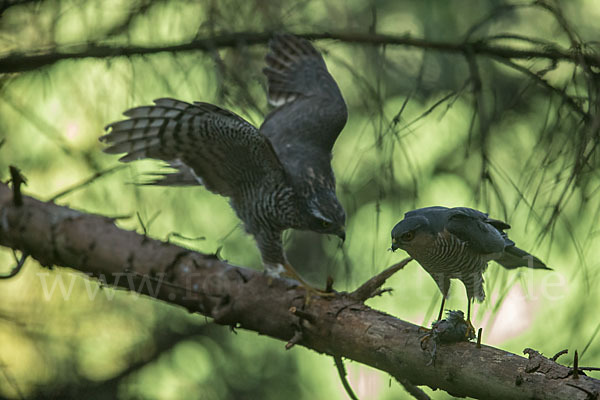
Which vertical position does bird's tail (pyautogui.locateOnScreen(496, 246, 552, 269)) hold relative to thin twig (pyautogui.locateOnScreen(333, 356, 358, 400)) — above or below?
above

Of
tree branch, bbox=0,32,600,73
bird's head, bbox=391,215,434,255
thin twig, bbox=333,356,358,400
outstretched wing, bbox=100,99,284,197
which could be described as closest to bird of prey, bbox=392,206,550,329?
bird's head, bbox=391,215,434,255

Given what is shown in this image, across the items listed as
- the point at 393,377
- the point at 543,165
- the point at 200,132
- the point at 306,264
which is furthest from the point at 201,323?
the point at 543,165

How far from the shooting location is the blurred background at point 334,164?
2078 mm

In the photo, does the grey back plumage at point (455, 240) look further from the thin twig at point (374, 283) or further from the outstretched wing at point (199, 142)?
the outstretched wing at point (199, 142)

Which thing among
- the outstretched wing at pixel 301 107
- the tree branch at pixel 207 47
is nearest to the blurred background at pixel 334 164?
the tree branch at pixel 207 47

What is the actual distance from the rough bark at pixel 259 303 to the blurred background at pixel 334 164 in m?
0.11

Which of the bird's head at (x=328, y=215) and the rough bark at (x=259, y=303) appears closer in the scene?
the rough bark at (x=259, y=303)

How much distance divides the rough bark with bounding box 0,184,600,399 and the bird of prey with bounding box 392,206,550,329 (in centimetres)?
20

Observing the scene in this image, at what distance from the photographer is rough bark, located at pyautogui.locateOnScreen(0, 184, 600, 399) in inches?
66.5

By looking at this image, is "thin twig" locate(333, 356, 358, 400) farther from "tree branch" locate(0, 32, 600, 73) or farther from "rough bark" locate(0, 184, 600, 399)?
"tree branch" locate(0, 32, 600, 73)

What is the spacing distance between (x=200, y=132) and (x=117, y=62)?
425mm

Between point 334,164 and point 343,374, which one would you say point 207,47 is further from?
point 334,164

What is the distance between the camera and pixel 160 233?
3.21 meters

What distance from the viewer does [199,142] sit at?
2.71 meters
